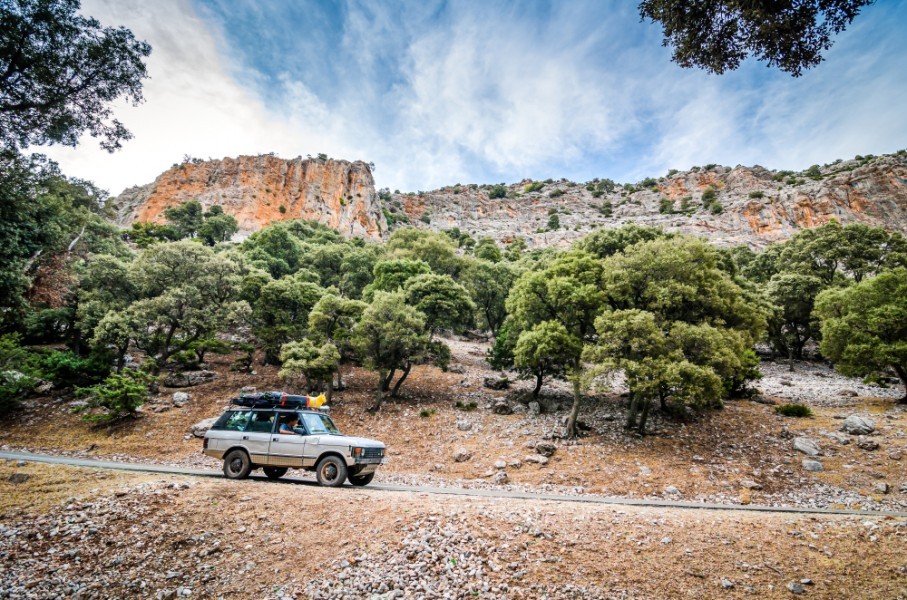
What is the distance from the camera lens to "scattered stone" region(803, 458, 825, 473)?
13.9 meters

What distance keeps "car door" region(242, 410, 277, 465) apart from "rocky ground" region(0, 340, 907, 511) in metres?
4.43

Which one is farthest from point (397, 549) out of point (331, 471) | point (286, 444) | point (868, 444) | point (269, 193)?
point (269, 193)

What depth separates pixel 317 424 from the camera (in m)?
10.9

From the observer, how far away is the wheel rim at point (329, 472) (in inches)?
404

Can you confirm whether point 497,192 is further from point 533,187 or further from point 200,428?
point 200,428

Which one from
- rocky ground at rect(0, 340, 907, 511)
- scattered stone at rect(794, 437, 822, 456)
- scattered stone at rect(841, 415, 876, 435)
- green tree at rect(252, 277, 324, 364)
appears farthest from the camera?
green tree at rect(252, 277, 324, 364)

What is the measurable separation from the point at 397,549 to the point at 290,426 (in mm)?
5735

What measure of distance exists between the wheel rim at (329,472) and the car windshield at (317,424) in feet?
3.21

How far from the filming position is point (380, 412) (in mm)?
21438

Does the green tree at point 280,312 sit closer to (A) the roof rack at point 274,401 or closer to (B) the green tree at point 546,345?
(A) the roof rack at point 274,401

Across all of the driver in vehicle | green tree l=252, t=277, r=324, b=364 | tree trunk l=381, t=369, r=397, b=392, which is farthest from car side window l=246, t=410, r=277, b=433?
green tree l=252, t=277, r=324, b=364

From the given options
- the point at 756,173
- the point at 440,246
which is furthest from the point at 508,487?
the point at 756,173

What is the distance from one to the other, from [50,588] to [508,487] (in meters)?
11.1

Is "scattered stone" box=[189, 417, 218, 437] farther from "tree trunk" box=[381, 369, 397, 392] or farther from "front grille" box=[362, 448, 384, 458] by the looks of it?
"front grille" box=[362, 448, 384, 458]
